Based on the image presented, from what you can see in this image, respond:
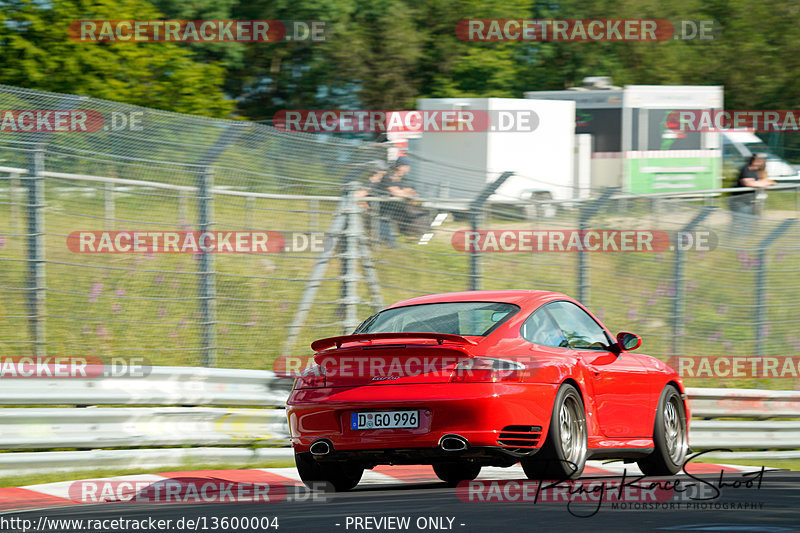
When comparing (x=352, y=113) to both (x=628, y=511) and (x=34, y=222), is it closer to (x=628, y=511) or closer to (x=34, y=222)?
(x=34, y=222)

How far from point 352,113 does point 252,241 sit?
3002 centimetres

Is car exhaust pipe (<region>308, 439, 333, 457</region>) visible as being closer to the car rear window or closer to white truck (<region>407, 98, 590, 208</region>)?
the car rear window

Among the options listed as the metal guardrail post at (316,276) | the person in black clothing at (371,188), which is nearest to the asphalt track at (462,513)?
the metal guardrail post at (316,276)

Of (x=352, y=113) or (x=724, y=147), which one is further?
(x=352, y=113)

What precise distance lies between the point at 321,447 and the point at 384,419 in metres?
0.50

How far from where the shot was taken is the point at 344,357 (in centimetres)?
768

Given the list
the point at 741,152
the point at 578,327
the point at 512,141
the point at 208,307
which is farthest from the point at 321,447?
the point at 741,152

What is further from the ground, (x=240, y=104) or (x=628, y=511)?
(x=240, y=104)

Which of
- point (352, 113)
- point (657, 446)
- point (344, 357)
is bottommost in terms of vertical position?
point (657, 446)

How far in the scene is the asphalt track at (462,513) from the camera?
6.07 m

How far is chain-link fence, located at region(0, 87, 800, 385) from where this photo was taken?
400 inches

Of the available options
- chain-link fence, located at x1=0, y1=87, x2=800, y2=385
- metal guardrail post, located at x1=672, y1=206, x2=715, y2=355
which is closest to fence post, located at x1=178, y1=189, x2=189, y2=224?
chain-link fence, located at x1=0, y1=87, x2=800, y2=385

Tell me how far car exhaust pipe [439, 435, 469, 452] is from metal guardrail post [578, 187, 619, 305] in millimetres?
5727

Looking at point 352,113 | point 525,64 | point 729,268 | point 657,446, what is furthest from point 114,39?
point 657,446
